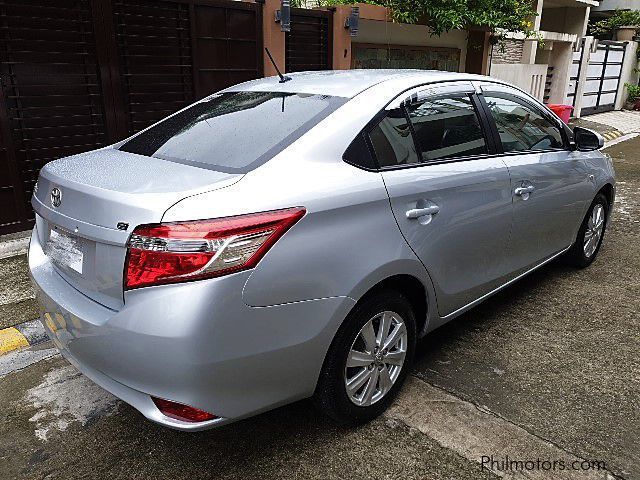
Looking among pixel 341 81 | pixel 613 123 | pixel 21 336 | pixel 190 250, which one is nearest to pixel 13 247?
pixel 21 336

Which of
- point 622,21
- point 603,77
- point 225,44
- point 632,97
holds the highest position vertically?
point 622,21

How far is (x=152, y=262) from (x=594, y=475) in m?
1.94

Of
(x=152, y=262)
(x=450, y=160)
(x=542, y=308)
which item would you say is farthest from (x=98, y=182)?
(x=542, y=308)

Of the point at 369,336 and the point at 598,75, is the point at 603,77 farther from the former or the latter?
the point at 369,336

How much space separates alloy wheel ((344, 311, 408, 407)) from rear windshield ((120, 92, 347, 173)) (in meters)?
0.86

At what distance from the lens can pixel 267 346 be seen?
1.98 m

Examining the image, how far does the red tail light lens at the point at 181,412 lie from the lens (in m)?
1.94

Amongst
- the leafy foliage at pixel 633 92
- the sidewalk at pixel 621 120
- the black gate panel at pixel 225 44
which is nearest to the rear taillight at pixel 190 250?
the black gate panel at pixel 225 44

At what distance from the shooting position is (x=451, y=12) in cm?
830

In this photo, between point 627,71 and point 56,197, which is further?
point 627,71

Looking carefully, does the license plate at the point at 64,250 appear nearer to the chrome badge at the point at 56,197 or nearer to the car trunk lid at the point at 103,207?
the car trunk lid at the point at 103,207

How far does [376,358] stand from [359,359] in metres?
0.12

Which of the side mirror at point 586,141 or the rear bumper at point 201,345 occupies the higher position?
the side mirror at point 586,141

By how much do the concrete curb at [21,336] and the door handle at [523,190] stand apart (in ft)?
9.55
